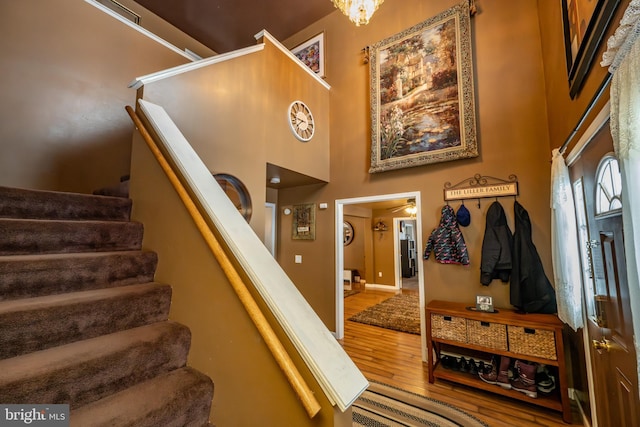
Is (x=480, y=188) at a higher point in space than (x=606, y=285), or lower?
higher

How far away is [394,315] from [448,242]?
7.45 ft

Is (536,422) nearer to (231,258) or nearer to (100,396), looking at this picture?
(231,258)

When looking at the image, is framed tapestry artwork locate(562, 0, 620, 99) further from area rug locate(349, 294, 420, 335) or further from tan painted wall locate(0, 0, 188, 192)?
tan painted wall locate(0, 0, 188, 192)

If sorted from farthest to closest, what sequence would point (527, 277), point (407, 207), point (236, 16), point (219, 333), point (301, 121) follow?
point (407, 207) < point (236, 16) < point (301, 121) < point (527, 277) < point (219, 333)

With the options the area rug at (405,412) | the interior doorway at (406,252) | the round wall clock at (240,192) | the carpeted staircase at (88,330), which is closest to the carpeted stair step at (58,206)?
the carpeted staircase at (88,330)

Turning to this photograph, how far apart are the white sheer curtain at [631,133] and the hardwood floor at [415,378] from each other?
1.77 m

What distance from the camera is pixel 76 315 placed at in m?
1.11

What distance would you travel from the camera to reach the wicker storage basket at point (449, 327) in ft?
8.13

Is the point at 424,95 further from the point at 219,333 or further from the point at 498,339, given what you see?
the point at 219,333

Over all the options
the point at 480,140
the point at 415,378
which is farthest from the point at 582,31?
the point at 415,378

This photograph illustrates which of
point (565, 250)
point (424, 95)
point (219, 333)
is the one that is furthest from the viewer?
point (424, 95)

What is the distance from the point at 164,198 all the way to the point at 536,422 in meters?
3.20

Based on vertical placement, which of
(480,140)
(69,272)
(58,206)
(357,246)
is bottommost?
(357,246)

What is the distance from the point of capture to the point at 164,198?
1542 millimetres
